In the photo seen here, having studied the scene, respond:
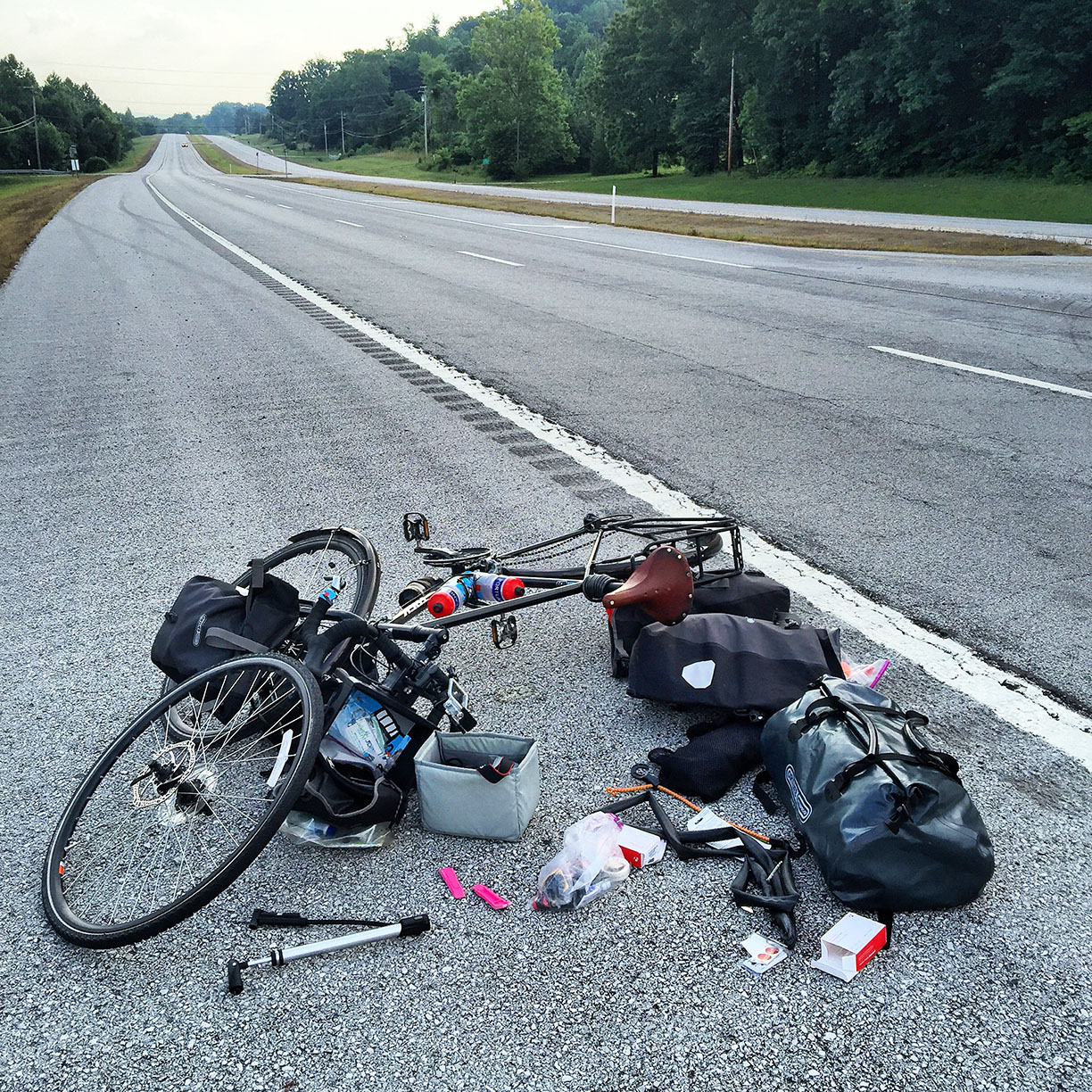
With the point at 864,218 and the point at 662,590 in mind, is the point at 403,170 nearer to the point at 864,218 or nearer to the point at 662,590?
the point at 864,218

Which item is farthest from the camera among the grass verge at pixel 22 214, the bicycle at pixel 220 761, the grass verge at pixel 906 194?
the grass verge at pixel 906 194

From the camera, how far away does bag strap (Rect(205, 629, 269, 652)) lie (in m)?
3.29

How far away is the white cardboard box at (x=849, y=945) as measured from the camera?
2.58 metres

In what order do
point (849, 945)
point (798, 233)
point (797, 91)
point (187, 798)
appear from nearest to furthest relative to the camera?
point (849, 945)
point (187, 798)
point (798, 233)
point (797, 91)

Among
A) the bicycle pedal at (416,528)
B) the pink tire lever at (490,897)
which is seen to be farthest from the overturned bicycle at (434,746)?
the bicycle pedal at (416,528)

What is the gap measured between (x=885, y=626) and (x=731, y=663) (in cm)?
109

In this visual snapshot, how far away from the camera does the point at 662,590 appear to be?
3.72m

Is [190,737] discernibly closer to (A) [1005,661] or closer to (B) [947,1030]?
(B) [947,1030]

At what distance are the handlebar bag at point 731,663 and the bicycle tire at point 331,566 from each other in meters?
1.29

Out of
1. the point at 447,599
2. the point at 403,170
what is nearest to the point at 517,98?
the point at 403,170

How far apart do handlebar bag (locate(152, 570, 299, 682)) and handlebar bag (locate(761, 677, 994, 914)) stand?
1891 mm

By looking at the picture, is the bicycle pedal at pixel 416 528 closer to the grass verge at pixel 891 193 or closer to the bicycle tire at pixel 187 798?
the bicycle tire at pixel 187 798

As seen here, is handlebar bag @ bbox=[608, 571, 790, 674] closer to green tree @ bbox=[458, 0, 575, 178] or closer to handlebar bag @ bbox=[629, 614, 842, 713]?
handlebar bag @ bbox=[629, 614, 842, 713]

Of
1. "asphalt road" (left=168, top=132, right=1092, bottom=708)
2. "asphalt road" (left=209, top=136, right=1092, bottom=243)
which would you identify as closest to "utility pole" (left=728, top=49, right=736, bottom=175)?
"asphalt road" (left=209, top=136, right=1092, bottom=243)
